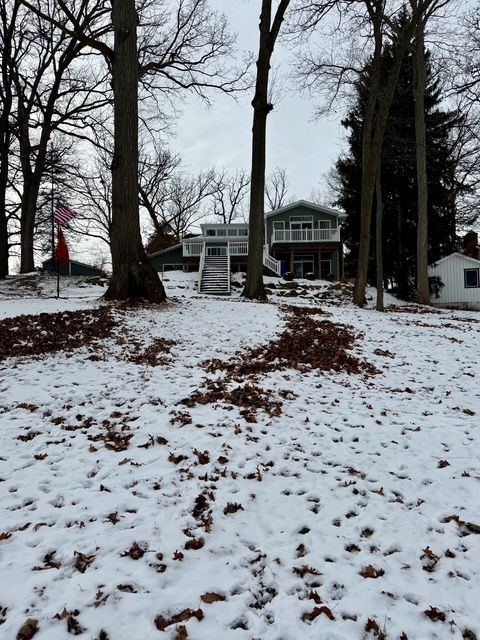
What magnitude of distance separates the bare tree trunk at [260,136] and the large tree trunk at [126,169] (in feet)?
14.0

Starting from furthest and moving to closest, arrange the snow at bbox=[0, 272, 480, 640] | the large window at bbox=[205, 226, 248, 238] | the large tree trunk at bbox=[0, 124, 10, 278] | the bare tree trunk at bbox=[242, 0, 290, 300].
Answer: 1. the large window at bbox=[205, 226, 248, 238]
2. the large tree trunk at bbox=[0, 124, 10, 278]
3. the bare tree trunk at bbox=[242, 0, 290, 300]
4. the snow at bbox=[0, 272, 480, 640]

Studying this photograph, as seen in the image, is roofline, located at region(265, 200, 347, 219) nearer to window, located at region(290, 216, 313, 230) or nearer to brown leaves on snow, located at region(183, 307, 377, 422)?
window, located at region(290, 216, 313, 230)

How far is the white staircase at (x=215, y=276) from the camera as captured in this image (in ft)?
67.4

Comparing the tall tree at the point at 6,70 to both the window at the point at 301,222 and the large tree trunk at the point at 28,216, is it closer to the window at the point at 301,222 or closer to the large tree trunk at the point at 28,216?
the large tree trunk at the point at 28,216

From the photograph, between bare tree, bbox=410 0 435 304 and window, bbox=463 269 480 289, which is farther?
window, bbox=463 269 480 289

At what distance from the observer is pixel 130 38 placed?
32.3 feet

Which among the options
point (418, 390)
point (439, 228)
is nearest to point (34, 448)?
point (418, 390)

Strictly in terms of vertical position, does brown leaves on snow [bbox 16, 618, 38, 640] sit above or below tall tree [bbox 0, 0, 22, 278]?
below

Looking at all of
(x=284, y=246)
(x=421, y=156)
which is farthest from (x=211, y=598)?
(x=284, y=246)

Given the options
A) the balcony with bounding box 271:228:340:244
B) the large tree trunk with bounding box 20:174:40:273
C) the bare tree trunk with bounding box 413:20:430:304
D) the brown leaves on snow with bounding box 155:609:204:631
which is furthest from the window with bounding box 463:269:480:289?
the brown leaves on snow with bounding box 155:609:204:631

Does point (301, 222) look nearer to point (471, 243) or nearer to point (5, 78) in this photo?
point (471, 243)

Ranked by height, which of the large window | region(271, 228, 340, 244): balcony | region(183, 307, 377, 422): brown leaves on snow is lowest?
region(183, 307, 377, 422): brown leaves on snow

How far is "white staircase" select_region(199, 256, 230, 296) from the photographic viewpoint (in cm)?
2055

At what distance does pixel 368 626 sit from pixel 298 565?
0.50 m
